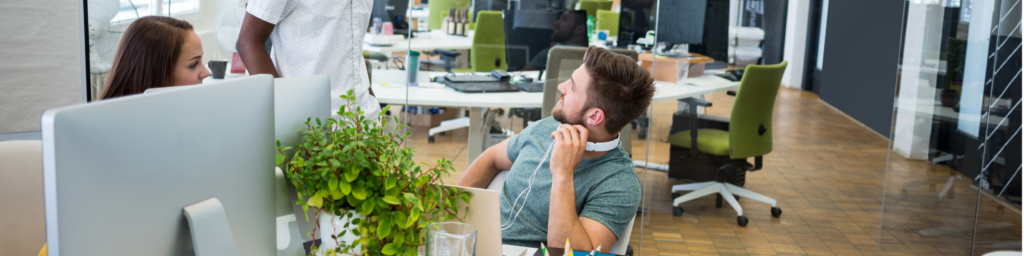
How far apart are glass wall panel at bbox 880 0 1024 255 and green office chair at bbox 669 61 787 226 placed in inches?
27.1

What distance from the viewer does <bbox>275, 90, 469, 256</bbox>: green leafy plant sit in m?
0.97

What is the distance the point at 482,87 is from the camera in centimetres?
346

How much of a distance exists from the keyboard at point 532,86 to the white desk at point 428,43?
0.37 meters

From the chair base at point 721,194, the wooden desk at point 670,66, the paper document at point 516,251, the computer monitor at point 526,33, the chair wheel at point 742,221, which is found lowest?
the chair wheel at point 742,221

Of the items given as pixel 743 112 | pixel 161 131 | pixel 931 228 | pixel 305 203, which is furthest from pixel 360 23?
pixel 931 228

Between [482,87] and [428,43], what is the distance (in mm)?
462

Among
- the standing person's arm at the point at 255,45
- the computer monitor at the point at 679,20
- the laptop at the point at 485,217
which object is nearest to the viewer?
the laptop at the point at 485,217

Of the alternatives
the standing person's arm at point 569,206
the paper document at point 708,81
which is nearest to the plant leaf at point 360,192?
the standing person's arm at point 569,206

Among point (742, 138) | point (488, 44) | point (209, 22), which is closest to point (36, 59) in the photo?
point (209, 22)

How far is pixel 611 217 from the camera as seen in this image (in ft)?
5.18

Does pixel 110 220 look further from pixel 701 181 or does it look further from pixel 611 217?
pixel 701 181

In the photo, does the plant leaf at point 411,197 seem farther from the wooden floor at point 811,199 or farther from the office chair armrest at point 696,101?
the office chair armrest at point 696,101

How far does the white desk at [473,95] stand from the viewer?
325 centimetres

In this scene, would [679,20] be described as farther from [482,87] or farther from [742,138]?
[482,87]
